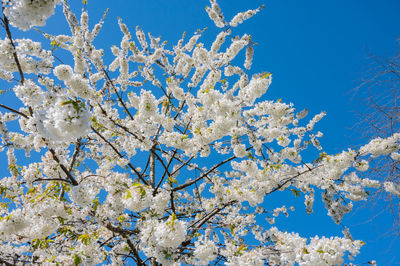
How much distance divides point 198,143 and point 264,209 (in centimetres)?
325

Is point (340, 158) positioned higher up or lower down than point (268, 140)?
lower down

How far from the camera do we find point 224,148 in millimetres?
5285

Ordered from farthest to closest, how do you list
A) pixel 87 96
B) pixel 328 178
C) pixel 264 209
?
pixel 264 209 < pixel 328 178 < pixel 87 96

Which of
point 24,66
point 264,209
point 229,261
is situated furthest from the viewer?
point 264,209

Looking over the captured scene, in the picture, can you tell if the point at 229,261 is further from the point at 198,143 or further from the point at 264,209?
the point at 264,209

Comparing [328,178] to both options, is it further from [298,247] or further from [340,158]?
[298,247]

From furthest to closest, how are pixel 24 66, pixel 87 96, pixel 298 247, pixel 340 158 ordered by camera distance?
pixel 340 158, pixel 87 96, pixel 24 66, pixel 298 247

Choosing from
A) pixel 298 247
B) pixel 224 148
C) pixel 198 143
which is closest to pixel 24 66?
pixel 198 143

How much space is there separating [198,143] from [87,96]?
2.02 meters

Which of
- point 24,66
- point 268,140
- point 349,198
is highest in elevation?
point 24,66

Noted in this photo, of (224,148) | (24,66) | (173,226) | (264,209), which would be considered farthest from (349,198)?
(24,66)

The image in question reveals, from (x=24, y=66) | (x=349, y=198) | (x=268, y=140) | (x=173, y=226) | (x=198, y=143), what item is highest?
(x=24, y=66)

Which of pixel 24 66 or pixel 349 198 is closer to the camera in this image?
pixel 24 66

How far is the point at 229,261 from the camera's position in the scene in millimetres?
3100
